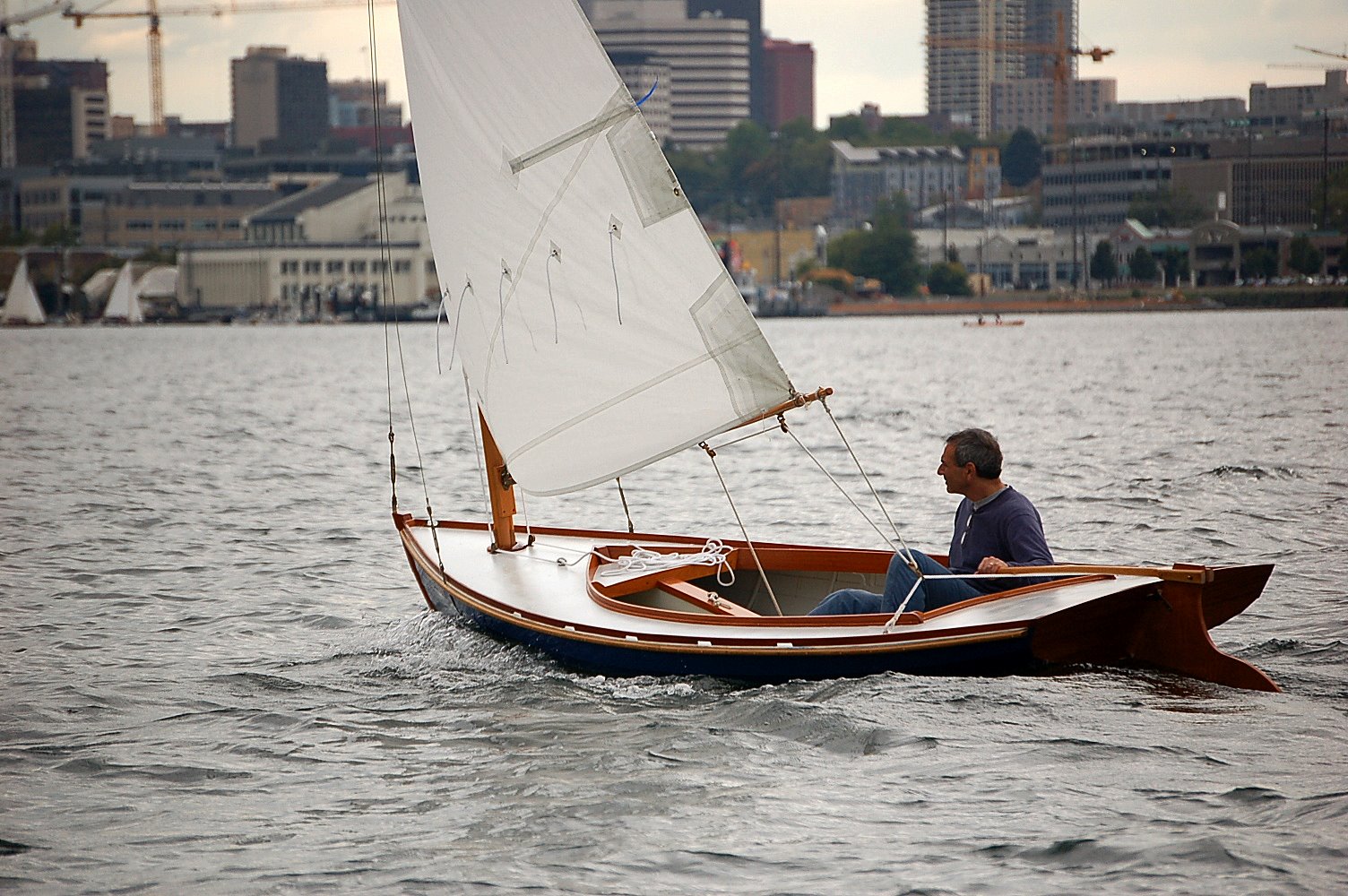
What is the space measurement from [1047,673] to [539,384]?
13.2 ft

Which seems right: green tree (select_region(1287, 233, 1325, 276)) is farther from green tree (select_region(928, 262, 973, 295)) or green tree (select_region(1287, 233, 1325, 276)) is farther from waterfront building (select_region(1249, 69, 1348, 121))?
green tree (select_region(928, 262, 973, 295))

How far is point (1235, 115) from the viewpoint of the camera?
14862 cm

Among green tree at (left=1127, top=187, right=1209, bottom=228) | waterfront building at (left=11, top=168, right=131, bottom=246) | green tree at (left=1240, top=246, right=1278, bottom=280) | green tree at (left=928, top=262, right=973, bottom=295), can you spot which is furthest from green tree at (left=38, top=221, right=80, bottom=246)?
green tree at (left=1240, top=246, right=1278, bottom=280)

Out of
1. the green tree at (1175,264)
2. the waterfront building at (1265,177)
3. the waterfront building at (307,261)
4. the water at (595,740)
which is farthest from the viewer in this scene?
the waterfront building at (307,261)

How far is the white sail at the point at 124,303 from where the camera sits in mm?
163500

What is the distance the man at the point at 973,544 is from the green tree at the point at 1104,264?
144968mm

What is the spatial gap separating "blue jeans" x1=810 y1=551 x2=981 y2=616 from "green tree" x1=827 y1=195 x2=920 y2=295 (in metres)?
158

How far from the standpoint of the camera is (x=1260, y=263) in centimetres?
13500

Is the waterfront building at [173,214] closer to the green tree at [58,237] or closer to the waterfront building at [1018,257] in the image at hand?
the green tree at [58,237]

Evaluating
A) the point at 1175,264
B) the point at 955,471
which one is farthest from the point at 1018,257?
the point at 955,471

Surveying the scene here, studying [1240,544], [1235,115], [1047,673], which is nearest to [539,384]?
[1047,673]

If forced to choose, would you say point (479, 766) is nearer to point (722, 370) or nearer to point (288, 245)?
point (722, 370)

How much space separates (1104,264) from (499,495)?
145 metres

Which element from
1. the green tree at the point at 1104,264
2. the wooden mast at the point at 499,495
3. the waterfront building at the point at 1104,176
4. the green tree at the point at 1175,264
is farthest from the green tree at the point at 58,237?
the wooden mast at the point at 499,495
